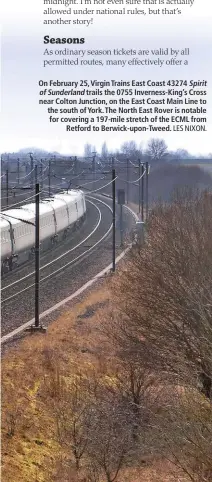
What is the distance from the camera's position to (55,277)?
2283 centimetres

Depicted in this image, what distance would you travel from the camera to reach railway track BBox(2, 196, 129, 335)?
17734 millimetres

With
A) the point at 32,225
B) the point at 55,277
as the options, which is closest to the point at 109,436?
the point at 55,277

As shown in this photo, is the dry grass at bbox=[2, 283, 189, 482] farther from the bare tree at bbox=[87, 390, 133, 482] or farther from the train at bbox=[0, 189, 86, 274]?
the train at bbox=[0, 189, 86, 274]

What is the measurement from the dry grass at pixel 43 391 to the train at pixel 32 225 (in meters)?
3.43

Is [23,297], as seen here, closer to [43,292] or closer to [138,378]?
[43,292]

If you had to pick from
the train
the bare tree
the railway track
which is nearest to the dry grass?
the bare tree

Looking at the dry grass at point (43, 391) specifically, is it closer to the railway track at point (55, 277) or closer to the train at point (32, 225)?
the railway track at point (55, 277)

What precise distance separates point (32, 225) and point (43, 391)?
445 inches

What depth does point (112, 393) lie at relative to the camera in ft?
46.0

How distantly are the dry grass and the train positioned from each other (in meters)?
3.43

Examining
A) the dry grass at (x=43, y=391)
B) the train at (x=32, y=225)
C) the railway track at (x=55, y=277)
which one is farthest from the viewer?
the train at (x=32, y=225)

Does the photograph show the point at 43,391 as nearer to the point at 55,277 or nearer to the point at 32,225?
the point at 55,277

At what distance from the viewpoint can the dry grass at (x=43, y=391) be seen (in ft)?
35.0

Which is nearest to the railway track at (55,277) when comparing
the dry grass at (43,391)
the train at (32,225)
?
the train at (32,225)
